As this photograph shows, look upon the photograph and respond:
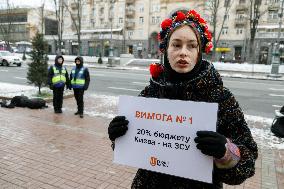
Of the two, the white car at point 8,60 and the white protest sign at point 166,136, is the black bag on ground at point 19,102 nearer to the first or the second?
the white protest sign at point 166,136

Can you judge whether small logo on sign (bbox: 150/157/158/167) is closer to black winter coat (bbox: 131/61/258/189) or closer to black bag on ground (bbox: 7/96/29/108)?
black winter coat (bbox: 131/61/258/189)

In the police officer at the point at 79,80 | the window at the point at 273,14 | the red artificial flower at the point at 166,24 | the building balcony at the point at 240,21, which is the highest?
the window at the point at 273,14

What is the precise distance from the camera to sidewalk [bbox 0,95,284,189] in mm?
4652

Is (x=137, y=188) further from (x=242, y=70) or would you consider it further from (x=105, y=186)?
(x=242, y=70)

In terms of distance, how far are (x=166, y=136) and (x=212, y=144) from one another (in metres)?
0.35

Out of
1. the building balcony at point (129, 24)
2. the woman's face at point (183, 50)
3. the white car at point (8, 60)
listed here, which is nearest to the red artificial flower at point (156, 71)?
the woman's face at point (183, 50)

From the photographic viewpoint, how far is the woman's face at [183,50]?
1750 mm

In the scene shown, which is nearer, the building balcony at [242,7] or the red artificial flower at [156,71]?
the red artificial flower at [156,71]

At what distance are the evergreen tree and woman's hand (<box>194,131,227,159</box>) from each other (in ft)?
37.9

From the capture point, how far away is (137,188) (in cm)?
202

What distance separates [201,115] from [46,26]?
80.9m

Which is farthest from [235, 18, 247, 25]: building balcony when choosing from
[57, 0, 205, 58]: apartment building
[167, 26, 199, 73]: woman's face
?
[167, 26, 199, 73]: woman's face

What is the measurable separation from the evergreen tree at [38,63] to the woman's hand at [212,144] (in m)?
11.6

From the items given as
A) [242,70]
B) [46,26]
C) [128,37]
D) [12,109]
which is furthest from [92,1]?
[12,109]
